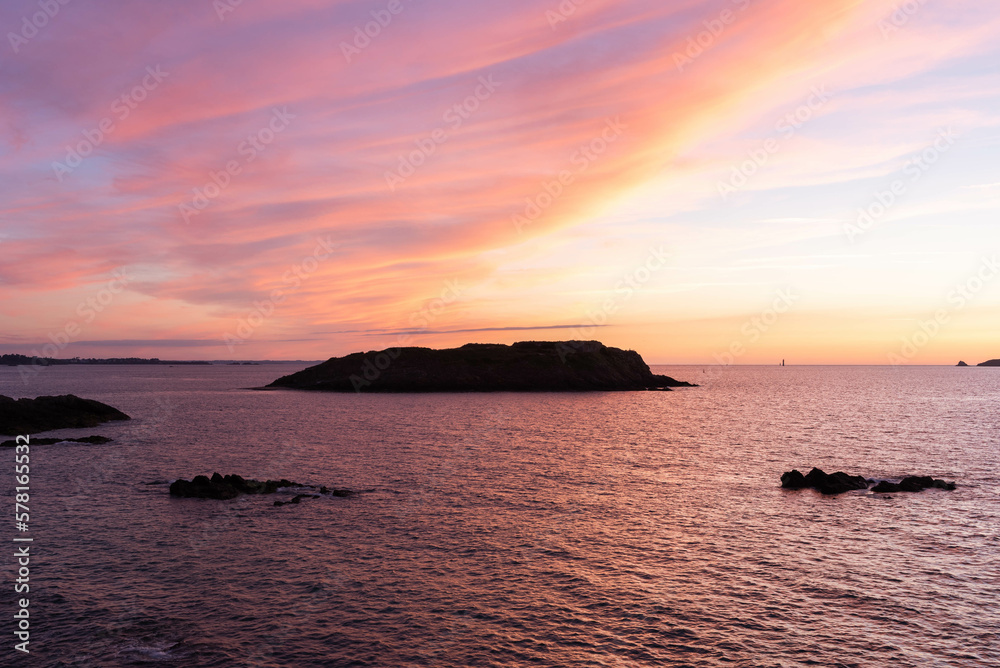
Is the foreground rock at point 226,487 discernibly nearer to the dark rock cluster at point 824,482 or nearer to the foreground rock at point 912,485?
the dark rock cluster at point 824,482

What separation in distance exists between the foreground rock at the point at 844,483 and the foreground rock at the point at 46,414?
80.4 metres

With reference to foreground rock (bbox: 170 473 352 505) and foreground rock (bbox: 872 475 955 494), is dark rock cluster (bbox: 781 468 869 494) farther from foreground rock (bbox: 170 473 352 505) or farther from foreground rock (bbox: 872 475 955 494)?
foreground rock (bbox: 170 473 352 505)

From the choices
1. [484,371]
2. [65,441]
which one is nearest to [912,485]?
[65,441]

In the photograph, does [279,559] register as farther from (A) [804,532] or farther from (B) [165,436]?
(B) [165,436]

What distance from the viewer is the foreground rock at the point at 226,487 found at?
3709 cm

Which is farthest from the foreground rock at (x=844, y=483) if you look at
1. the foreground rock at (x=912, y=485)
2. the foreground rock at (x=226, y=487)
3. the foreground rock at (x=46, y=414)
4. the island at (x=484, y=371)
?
the island at (x=484, y=371)

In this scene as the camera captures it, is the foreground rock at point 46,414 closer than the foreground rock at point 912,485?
No

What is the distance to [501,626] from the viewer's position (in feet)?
63.4

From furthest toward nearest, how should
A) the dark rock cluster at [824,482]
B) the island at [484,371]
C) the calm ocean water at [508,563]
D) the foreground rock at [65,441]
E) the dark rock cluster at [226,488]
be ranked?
the island at [484,371]
the foreground rock at [65,441]
the dark rock cluster at [824,482]
the dark rock cluster at [226,488]
the calm ocean water at [508,563]

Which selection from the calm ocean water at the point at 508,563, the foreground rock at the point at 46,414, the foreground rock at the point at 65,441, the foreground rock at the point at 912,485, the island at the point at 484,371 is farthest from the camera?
the island at the point at 484,371

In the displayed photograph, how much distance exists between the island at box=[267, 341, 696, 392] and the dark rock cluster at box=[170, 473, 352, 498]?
372ft

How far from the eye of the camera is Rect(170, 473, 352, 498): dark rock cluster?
37062 millimetres

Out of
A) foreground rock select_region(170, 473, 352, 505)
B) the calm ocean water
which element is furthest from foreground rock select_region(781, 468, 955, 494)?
foreground rock select_region(170, 473, 352, 505)

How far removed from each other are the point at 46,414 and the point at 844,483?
8750cm
